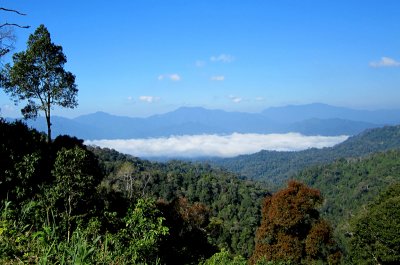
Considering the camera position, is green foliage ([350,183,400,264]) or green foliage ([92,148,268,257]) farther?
green foliage ([92,148,268,257])

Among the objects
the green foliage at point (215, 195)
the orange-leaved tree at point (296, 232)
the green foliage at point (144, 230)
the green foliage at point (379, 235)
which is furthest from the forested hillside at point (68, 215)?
the green foliage at point (215, 195)

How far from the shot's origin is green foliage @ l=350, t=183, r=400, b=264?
22.9 m

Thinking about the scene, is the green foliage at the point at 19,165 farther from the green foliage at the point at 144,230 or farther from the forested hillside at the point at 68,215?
the green foliage at the point at 144,230

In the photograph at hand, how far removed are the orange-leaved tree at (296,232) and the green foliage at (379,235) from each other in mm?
5509

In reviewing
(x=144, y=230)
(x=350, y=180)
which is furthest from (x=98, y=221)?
(x=350, y=180)

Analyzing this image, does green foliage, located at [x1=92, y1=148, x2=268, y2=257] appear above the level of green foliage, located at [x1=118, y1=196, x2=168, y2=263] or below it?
below

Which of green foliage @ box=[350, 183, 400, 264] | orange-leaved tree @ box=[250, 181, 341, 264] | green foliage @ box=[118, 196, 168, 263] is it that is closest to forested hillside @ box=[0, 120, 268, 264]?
green foliage @ box=[118, 196, 168, 263]

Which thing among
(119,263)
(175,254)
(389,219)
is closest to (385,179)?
(389,219)

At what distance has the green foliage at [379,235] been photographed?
75.3 ft

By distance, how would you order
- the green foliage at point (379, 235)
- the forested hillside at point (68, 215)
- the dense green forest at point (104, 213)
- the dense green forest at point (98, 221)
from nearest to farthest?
1. the forested hillside at point (68, 215)
2. the dense green forest at point (98, 221)
3. the dense green forest at point (104, 213)
4. the green foliage at point (379, 235)

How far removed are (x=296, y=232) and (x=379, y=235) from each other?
750 cm

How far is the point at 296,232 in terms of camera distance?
19.9 metres

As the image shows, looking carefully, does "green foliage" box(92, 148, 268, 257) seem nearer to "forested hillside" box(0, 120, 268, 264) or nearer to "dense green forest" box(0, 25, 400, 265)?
"dense green forest" box(0, 25, 400, 265)

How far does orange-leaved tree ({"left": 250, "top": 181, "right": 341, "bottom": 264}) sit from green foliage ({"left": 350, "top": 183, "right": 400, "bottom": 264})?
5.51 m
